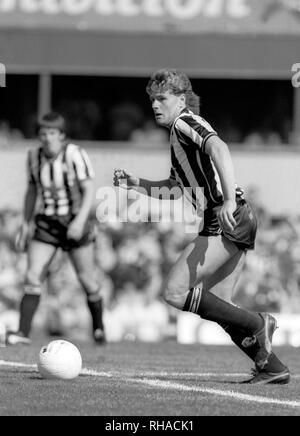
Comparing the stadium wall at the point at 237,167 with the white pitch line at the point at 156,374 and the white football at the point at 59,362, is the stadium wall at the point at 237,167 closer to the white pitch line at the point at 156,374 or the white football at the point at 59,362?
the white pitch line at the point at 156,374

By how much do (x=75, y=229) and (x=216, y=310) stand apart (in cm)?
374

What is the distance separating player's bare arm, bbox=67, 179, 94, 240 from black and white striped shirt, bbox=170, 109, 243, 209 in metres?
3.41

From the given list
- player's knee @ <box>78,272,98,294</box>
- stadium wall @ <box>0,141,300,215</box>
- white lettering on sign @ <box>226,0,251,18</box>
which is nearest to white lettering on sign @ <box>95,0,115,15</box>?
white lettering on sign @ <box>226,0,251,18</box>

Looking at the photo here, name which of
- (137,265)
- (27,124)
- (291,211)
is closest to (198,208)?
(137,265)

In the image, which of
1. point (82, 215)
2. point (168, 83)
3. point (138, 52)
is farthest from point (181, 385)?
point (138, 52)

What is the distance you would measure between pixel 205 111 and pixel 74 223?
8648 millimetres

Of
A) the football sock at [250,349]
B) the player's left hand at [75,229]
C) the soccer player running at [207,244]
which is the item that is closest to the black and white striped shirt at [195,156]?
the soccer player running at [207,244]

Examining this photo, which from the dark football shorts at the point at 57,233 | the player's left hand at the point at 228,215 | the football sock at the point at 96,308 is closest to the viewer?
the player's left hand at the point at 228,215

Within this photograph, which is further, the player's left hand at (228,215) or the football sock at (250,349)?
the football sock at (250,349)

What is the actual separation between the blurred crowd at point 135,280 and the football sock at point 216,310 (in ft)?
19.4

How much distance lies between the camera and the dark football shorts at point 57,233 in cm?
1110

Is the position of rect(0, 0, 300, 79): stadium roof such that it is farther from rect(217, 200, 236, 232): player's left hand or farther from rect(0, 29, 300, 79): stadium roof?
rect(217, 200, 236, 232): player's left hand

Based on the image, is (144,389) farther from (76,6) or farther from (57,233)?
(76,6)
